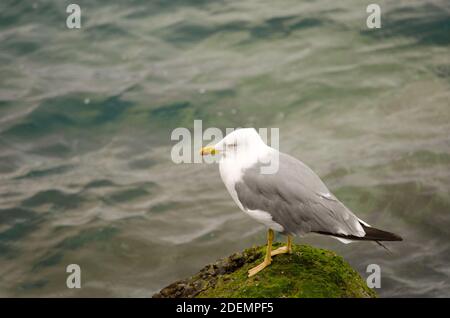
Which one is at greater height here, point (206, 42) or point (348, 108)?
point (206, 42)

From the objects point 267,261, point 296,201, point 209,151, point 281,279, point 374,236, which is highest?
point 209,151

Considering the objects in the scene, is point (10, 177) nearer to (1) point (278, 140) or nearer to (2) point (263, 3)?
(1) point (278, 140)

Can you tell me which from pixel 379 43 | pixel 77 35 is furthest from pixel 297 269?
pixel 77 35

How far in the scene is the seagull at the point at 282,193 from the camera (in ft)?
18.9

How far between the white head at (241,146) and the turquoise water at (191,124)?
4356 millimetres

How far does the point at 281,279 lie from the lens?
5.65m

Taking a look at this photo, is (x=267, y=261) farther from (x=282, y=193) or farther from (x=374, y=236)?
(x=374, y=236)

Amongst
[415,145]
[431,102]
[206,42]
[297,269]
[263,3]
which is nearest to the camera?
[297,269]

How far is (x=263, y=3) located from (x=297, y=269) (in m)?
11.2

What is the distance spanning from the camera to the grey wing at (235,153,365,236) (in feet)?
18.9

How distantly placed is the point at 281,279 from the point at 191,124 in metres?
7.45

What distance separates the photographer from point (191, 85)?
13.7 meters

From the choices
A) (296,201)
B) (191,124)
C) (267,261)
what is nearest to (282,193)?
(296,201)

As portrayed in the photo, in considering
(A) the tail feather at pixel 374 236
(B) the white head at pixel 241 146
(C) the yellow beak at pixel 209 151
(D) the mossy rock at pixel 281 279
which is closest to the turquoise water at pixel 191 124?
(D) the mossy rock at pixel 281 279
